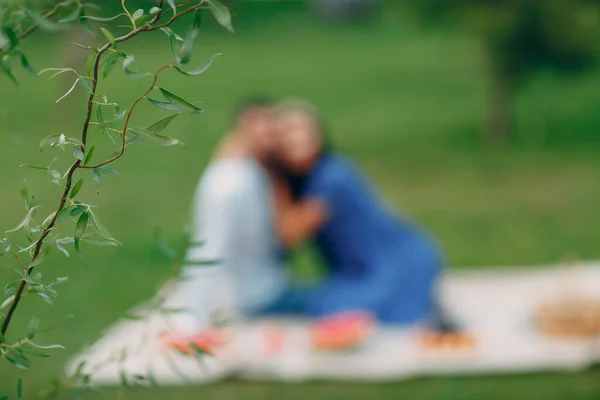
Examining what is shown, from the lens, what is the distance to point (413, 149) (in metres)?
11.7

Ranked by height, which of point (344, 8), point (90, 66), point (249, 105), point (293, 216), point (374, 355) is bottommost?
point (374, 355)

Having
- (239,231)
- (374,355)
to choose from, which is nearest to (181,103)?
(374,355)

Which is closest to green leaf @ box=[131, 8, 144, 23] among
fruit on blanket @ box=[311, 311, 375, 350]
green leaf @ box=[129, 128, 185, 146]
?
green leaf @ box=[129, 128, 185, 146]

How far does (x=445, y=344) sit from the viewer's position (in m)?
4.98

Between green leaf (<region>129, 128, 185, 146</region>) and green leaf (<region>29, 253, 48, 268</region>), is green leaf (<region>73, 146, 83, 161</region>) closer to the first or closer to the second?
green leaf (<region>129, 128, 185, 146</region>)

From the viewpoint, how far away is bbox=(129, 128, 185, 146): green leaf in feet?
3.44

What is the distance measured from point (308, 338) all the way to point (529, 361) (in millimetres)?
1168

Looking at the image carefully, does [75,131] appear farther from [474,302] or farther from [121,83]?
[474,302]

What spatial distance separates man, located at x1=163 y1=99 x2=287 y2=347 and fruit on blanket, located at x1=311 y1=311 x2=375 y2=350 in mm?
501

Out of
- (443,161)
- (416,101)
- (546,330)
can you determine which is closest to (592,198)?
(443,161)

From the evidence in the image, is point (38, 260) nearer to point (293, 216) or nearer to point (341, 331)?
point (341, 331)

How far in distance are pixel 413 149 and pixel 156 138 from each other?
10.7 meters

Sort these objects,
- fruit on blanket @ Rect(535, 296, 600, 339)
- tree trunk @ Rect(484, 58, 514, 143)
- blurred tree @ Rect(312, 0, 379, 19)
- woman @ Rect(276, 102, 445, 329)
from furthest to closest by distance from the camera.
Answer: blurred tree @ Rect(312, 0, 379, 19)
tree trunk @ Rect(484, 58, 514, 143)
woman @ Rect(276, 102, 445, 329)
fruit on blanket @ Rect(535, 296, 600, 339)

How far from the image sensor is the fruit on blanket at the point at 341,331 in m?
4.91
